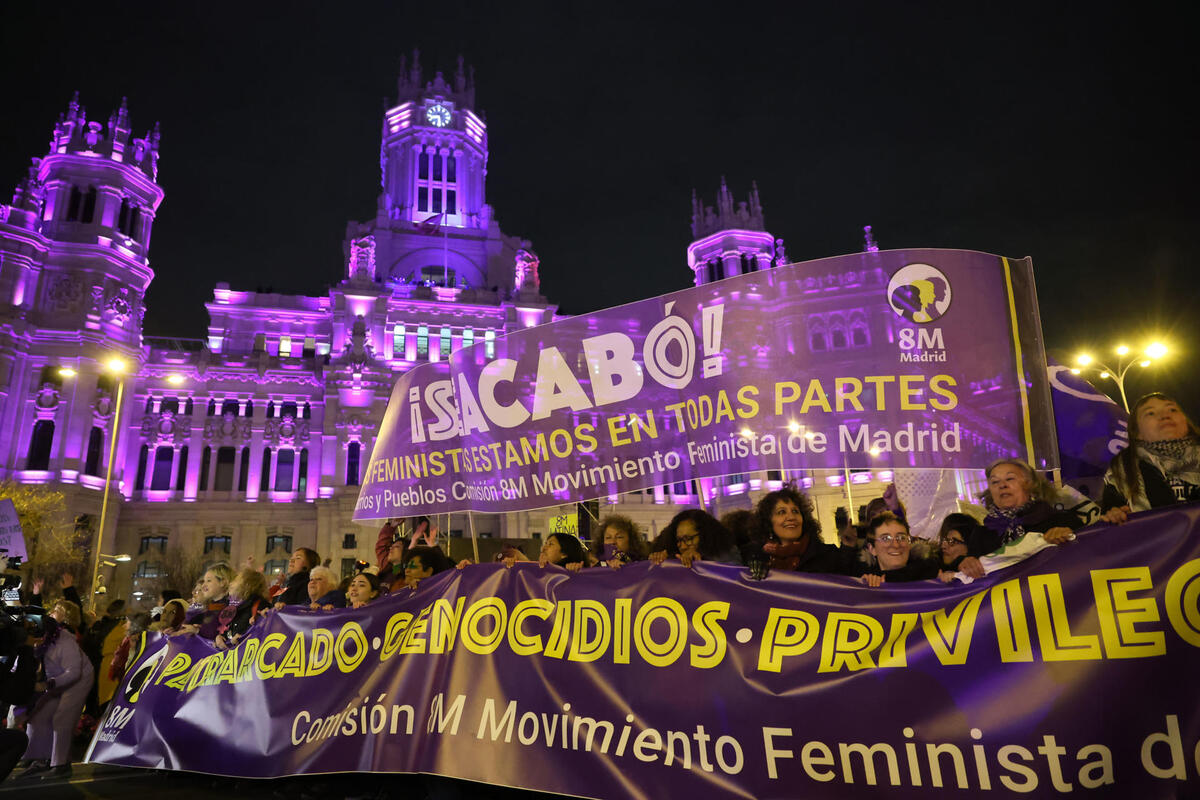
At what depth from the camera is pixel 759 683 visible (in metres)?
4.84

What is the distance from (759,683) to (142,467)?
57.4 meters

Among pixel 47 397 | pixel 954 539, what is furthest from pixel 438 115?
pixel 954 539

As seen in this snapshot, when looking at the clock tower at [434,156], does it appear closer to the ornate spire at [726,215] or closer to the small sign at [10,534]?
the ornate spire at [726,215]

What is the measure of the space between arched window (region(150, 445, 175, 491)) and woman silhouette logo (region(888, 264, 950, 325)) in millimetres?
56578

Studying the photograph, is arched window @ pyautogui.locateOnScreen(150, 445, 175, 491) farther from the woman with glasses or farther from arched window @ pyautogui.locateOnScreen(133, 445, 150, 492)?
the woman with glasses

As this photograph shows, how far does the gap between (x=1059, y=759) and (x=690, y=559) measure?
2.53 metres

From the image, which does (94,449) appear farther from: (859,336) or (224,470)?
(859,336)

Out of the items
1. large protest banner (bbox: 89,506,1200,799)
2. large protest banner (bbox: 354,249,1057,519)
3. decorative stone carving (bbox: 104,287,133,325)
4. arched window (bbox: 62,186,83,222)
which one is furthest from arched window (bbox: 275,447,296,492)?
large protest banner (bbox: 354,249,1057,519)

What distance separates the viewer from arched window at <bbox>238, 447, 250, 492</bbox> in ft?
174

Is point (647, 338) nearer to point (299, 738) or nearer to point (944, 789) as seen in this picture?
point (944, 789)

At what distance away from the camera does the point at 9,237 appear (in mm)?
45312

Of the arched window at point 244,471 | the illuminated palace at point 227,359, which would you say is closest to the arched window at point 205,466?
the illuminated palace at point 227,359

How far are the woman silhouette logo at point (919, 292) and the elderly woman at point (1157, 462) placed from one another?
1462mm

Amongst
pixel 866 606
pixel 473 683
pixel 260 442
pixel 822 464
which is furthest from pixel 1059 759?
pixel 260 442
